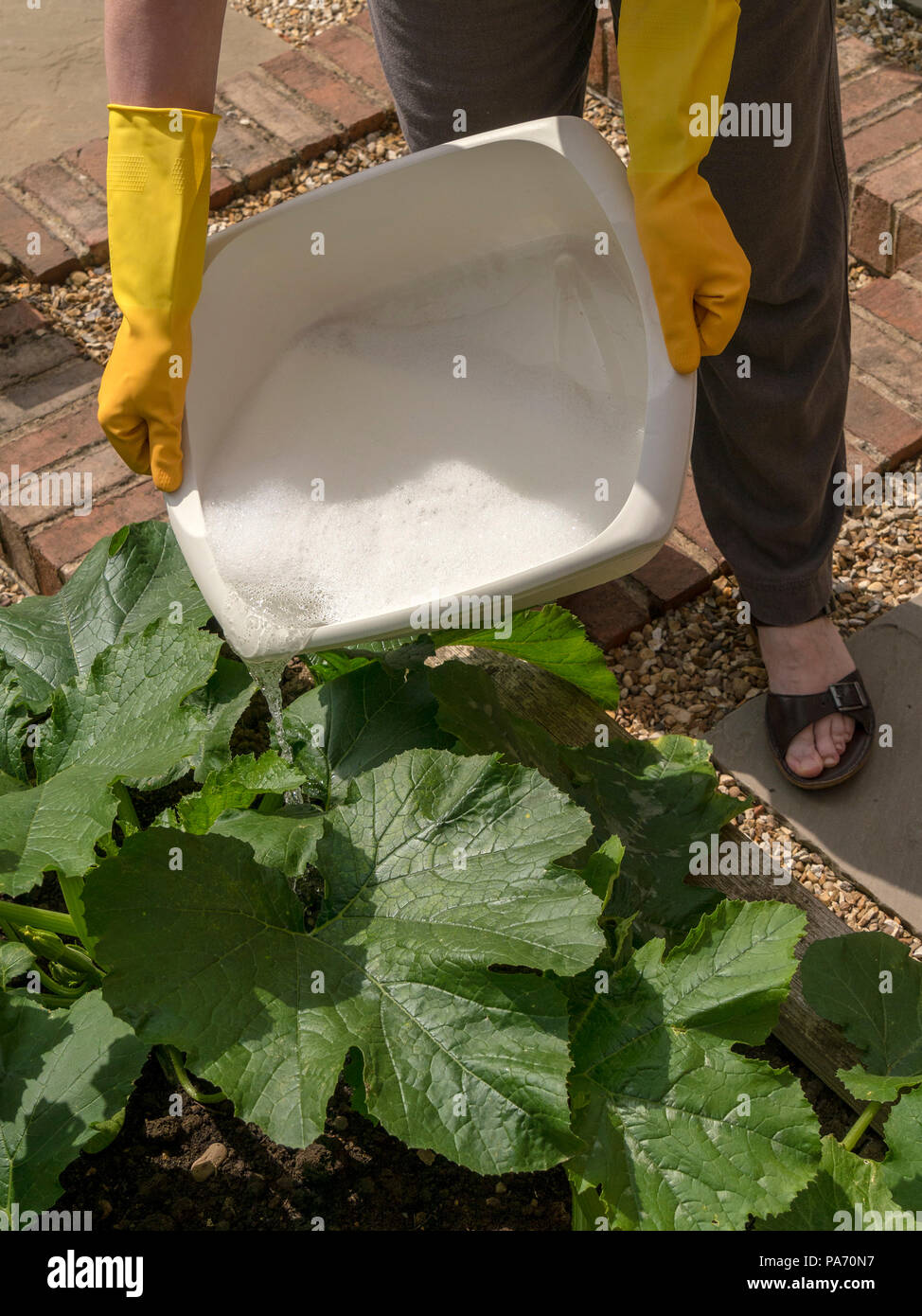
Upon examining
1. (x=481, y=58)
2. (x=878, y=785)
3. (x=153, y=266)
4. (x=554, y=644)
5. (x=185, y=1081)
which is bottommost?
(x=878, y=785)

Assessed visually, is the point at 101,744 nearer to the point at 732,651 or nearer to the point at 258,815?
the point at 258,815

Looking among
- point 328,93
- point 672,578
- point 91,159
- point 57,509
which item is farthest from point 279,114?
point 672,578

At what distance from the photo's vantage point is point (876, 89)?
259 cm

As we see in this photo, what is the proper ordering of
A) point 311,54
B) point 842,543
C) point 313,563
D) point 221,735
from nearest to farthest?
point 313,563 < point 221,735 < point 842,543 < point 311,54

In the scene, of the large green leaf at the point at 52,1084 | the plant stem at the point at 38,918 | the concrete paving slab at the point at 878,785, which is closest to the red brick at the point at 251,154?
Answer: the concrete paving slab at the point at 878,785

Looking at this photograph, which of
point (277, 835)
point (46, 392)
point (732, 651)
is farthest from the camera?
point (46, 392)

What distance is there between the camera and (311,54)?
2.84m

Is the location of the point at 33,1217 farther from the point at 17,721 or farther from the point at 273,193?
the point at 273,193

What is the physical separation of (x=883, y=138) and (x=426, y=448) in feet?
4.95

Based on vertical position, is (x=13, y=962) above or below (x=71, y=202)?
below

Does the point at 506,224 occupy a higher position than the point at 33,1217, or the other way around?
the point at 506,224

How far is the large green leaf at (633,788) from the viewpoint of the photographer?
142cm

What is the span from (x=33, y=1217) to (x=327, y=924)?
377 mm

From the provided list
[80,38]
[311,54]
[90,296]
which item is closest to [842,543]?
[90,296]
